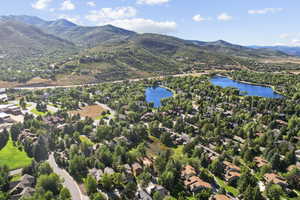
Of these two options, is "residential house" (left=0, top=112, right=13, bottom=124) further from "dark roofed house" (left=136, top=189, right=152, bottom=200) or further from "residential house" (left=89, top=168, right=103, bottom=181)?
"dark roofed house" (left=136, top=189, right=152, bottom=200)

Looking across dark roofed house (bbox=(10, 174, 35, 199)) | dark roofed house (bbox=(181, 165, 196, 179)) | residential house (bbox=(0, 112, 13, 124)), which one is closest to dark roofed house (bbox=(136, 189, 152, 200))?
dark roofed house (bbox=(181, 165, 196, 179))

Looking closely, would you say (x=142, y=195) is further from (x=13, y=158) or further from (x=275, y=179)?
(x=13, y=158)

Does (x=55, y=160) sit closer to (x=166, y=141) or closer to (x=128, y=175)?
(x=128, y=175)

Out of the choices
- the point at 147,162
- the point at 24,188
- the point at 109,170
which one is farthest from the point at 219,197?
the point at 24,188

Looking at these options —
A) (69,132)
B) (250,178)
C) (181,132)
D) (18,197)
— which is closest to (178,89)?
(181,132)

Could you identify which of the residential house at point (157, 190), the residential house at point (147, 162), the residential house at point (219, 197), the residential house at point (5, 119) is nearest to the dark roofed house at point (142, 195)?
the residential house at point (157, 190)

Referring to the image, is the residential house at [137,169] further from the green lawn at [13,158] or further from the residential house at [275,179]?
the residential house at [275,179]
